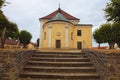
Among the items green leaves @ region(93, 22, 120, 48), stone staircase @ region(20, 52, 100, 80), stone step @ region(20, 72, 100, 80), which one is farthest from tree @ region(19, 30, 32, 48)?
stone step @ region(20, 72, 100, 80)

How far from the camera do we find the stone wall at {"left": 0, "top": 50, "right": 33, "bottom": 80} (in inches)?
338

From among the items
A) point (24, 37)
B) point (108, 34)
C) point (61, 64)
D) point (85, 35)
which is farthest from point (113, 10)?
point (24, 37)

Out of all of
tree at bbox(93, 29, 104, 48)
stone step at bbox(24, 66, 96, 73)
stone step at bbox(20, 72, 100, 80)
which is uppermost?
tree at bbox(93, 29, 104, 48)

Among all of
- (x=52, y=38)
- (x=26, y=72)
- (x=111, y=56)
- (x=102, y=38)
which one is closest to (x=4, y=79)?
(x=26, y=72)

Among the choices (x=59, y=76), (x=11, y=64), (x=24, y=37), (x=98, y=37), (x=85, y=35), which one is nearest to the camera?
(x=11, y=64)

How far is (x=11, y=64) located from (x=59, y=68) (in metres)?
2.53

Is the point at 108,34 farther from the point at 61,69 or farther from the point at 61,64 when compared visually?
the point at 61,69

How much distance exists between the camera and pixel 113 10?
63.9 feet

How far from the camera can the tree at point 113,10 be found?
19.3m

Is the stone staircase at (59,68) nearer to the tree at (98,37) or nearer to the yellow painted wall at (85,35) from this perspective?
the yellow painted wall at (85,35)

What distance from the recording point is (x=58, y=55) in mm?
12867

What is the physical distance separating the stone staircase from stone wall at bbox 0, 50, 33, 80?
36cm

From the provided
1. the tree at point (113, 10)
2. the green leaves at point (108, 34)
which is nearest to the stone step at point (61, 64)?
the tree at point (113, 10)

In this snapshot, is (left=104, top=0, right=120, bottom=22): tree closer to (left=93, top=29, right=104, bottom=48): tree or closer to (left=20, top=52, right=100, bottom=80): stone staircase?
(left=20, top=52, right=100, bottom=80): stone staircase
